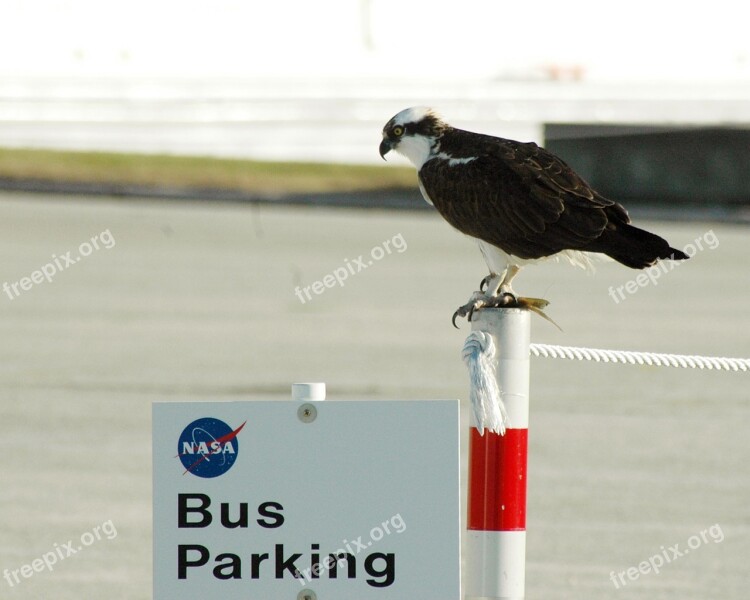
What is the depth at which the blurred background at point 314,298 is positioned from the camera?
7832 mm

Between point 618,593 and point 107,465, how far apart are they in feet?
11.4

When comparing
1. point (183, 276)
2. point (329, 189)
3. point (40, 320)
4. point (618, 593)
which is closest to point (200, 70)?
point (329, 189)

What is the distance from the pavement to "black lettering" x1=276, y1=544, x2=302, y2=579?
2.46 m

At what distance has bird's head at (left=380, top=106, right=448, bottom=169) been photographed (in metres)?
6.06

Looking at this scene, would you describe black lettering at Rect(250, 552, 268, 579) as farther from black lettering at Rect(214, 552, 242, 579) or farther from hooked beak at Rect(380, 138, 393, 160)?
hooked beak at Rect(380, 138, 393, 160)

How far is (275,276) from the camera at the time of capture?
62.1 feet

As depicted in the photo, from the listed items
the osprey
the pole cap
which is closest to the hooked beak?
the osprey

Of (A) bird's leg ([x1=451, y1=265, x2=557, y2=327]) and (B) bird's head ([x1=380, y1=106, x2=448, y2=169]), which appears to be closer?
(A) bird's leg ([x1=451, y1=265, x2=557, y2=327])

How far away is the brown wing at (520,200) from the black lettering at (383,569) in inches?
63.7

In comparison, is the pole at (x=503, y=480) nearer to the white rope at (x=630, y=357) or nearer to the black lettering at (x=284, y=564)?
the white rope at (x=630, y=357)

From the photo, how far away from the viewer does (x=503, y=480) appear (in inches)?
169

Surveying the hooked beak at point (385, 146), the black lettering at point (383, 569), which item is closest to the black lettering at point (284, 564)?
the black lettering at point (383, 569)

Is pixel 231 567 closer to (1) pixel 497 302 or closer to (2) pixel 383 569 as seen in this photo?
(2) pixel 383 569

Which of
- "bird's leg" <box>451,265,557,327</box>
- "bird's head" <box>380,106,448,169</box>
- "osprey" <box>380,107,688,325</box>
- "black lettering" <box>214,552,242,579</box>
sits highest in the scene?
"bird's head" <box>380,106,448,169</box>
